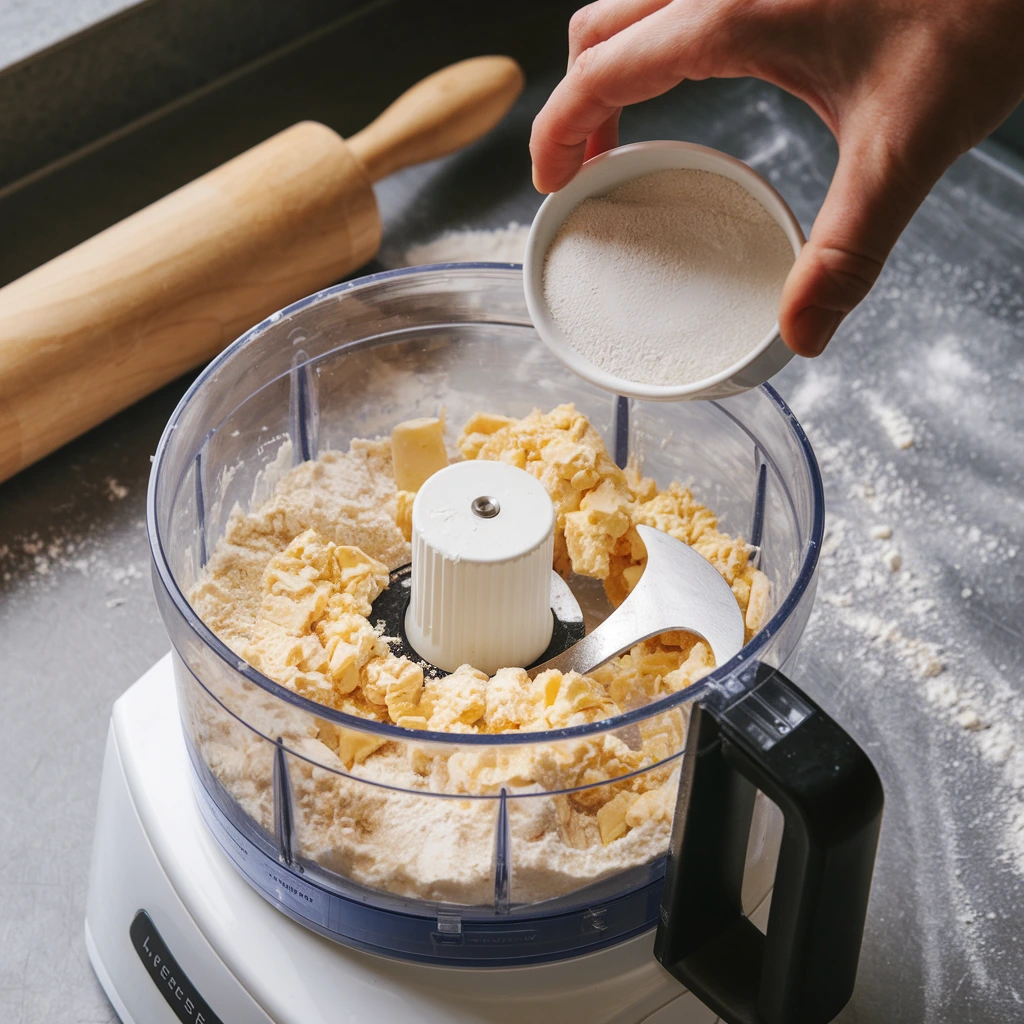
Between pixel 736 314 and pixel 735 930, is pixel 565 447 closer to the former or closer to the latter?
pixel 736 314

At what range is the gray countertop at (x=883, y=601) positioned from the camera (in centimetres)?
82

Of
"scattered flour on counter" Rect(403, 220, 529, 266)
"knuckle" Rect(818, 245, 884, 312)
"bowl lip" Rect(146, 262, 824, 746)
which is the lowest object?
"scattered flour on counter" Rect(403, 220, 529, 266)

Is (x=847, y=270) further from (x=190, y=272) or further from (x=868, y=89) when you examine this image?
(x=190, y=272)

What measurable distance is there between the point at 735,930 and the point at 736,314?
32 cm

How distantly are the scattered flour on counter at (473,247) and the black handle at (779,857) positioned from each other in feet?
2.45

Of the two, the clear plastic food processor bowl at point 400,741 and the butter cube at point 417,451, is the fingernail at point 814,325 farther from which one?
the butter cube at point 417,451

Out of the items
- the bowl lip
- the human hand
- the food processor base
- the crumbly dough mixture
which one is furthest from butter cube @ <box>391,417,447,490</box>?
the human hand

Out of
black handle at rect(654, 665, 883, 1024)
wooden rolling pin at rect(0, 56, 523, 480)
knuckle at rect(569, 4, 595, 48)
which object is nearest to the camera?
black handle at rect(654, 665, 883, 1024)

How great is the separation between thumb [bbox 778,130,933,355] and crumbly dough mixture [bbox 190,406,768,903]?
0.67 ft

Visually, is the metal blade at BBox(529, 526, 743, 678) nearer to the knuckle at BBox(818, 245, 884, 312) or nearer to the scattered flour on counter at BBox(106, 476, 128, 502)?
the knuckle at BBox(818, 245, 884, 312)

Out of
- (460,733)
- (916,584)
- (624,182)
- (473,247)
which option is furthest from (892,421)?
(460,733)

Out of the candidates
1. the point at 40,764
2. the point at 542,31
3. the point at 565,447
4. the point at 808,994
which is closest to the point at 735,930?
the point at 808,994

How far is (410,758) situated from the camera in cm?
64

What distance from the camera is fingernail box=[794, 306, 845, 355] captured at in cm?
56
